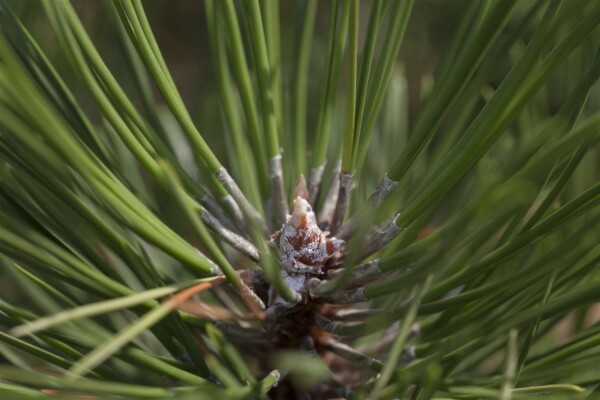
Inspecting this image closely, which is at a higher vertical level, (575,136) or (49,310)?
(49,310)

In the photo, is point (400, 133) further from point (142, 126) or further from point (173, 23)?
point (173, 23)

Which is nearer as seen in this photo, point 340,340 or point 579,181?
point 340,340

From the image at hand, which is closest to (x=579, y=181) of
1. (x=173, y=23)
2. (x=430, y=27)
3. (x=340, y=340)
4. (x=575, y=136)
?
(x=340, y=340)

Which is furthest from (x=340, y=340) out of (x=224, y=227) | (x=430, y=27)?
(x=430, y=27)

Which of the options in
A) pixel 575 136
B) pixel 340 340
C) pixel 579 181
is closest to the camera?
pixel 575 136

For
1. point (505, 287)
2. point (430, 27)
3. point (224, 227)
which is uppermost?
point (430, 27)

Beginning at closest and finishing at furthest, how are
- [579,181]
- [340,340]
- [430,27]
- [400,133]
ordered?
[340,340], [579,181], [400,133], [430,27]
